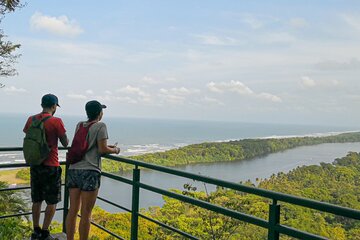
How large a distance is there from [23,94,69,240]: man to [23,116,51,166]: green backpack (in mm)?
43

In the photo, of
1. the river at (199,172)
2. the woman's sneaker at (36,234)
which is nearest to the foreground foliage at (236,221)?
the woman's sneaker at (36,234)

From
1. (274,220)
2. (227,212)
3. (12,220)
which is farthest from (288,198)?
(12,220)

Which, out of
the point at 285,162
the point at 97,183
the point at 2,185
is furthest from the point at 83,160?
the point at 285,162

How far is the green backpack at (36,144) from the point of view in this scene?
345 centimetres

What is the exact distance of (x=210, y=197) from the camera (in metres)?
15.8

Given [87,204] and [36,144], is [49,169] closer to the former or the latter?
[36,144]

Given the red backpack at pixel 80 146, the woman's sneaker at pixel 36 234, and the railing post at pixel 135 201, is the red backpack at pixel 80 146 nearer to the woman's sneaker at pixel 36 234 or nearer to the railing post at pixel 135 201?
the railing post at pixel 135 201

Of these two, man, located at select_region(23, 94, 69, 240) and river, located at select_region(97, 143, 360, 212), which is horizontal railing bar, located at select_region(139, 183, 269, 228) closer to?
man, located at select_region(23, 94, 69, 240)

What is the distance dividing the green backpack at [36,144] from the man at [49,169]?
0.14 ft

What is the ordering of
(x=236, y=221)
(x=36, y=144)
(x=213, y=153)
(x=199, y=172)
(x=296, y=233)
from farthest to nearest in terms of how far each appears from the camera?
1. (x=213, y=153)
2. (x=199, y=172)
3. (x=236, y=221)
4. (x=36, y=144)
5. (x=296, y=233)

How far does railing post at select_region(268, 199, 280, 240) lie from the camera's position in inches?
86.9

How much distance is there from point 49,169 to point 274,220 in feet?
7.28

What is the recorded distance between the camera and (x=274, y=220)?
87.2 inches

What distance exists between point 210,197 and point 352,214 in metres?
14.2
